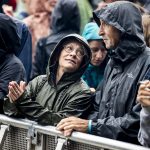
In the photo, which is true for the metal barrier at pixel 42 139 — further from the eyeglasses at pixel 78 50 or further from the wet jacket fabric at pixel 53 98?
the eyeglasses at pixel 78 50

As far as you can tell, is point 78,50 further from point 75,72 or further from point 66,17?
point 66,17

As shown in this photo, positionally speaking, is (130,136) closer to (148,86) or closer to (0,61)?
(148,86)

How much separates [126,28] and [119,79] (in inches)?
17.0

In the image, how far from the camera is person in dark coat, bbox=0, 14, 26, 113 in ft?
22.5

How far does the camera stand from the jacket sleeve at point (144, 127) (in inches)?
204

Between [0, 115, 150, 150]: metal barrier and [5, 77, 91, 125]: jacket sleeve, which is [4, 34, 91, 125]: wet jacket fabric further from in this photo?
[0, 115, 150, 150]: metal barrier

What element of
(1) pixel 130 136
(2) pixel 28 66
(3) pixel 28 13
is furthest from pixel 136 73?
(3) pixel 28 13

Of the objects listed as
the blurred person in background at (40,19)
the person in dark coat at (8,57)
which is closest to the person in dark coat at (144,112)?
the person in dark coat at (8,57)

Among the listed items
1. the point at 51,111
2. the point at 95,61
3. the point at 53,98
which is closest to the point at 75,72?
the point at 53,98

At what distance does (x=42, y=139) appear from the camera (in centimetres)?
584

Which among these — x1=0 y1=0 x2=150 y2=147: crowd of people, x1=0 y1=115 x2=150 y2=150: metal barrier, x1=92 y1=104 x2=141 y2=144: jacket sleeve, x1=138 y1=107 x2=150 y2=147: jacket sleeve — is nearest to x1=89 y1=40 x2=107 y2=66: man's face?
x1=0 y1=0 x2=150 y2=147: crowd of people

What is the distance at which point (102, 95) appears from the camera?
20.6 ft

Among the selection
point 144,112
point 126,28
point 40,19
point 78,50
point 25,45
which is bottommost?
point 40,19

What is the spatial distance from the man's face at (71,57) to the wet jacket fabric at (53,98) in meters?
0.05
